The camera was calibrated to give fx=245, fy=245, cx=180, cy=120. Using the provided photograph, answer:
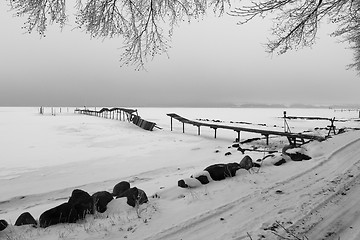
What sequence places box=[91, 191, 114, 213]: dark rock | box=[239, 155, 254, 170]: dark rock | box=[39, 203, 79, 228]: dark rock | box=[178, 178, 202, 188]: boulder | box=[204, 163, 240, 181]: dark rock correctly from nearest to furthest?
box=[39, 203, 79, 228]: dark rock
box=[91, 191, 114, 213]: dark rock
box=[178, 178, 202, 188]: boulder
box=[204, 163, 240, 181]: dark rock
box=[239, 155, 254, 170]: dark rock

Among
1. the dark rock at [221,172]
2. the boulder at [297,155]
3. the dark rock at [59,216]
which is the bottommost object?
the dark rock at [59,216]

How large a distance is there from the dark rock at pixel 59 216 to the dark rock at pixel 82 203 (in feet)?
0.24

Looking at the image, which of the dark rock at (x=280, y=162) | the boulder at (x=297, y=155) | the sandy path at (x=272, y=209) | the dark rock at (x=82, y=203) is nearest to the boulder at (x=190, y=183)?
the sandy path at (x=272, y=209)

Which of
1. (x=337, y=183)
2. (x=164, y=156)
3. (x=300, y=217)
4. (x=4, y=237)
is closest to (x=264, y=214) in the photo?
(x=300, y=217)

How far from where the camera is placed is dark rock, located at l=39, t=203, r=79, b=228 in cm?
363

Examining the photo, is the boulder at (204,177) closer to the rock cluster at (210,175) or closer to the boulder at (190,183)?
the rock cluster at (210,175)

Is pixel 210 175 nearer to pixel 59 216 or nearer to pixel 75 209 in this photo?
pixel 75 209

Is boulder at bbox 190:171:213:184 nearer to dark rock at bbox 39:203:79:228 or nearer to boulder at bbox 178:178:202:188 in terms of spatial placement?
boulder at bbox 178:178:202:188

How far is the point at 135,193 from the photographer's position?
4238 mm

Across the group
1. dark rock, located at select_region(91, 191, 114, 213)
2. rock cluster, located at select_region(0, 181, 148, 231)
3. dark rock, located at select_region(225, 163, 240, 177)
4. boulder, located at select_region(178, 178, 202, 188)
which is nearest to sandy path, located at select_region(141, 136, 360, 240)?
dark rock, located at select_region(225, 163, 240, 177)

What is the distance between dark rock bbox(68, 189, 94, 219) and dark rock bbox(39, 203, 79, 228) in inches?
2.9

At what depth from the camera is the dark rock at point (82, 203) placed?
3.88 meters

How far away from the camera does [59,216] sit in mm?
3709

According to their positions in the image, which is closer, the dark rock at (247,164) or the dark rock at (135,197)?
the dark rock at (135,197)
